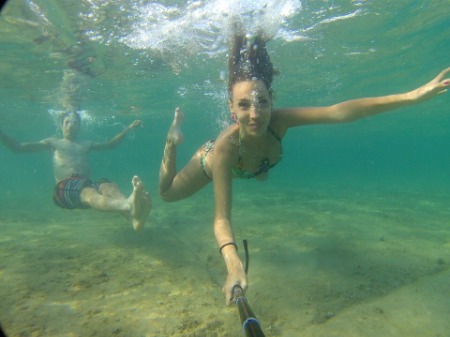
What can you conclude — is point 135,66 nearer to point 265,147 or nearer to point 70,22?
point 70,22

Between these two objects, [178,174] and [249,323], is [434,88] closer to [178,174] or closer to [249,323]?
[249,323]

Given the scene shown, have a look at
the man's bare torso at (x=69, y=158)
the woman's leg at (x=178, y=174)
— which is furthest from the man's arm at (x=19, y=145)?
the woman's leg at (x=178, y=174)

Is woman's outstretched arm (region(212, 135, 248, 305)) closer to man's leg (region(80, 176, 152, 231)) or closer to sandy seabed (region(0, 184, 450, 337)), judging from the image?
sandy seabed (region(0, 184, 450, 337))

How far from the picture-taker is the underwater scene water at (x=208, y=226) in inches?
140

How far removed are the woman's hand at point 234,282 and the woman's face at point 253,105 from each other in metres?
1.98

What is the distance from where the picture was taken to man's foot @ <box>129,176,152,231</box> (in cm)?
552

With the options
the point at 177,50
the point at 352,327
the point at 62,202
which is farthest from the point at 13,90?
the point at 352,327

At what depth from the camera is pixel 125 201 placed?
19.8 feet

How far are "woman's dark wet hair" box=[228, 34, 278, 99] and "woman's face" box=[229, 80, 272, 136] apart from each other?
0.19m

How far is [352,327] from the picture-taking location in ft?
10.9

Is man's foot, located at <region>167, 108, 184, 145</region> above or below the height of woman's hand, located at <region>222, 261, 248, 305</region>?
above

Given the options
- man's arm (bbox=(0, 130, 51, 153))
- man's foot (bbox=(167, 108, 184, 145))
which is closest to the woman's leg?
man's foot (bbox=(167, 108, 184, 145))

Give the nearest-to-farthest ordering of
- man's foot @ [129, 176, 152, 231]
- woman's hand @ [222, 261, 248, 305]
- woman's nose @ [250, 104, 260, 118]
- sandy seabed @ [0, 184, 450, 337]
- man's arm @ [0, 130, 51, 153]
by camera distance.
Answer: woman's hand @ [222, 261, 248, 305], sandy seabed @ [0, 184, 450, 337], woman's nose @ [250, 104, 260, 118], man's foot @ [129, 176, 152, 231], man's arm @ [0, 130, 51, 153]

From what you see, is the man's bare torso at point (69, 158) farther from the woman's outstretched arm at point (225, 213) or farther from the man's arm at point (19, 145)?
the woman's outstretched arm at point (225, 213)
